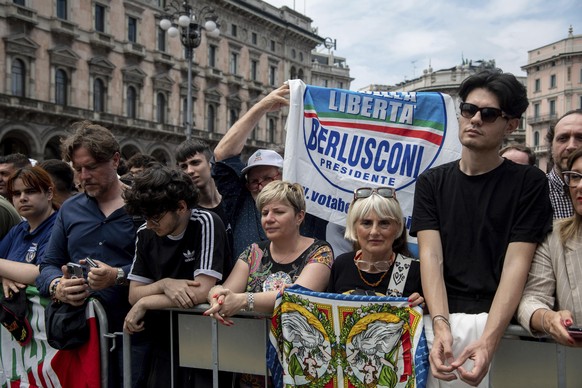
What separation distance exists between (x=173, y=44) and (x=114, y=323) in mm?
33077

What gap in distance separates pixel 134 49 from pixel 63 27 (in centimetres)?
461

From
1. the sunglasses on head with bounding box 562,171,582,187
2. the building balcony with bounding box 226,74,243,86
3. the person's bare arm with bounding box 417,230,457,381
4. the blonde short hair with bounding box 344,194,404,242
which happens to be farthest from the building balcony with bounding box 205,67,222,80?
the sunglasses on head with bounding box 562,171,582,187

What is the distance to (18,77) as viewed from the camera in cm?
2519

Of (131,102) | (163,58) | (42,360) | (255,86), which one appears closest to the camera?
(42,360)

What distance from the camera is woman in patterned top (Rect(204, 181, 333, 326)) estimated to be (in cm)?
237

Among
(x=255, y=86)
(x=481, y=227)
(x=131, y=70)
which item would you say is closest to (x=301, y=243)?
(x=481, y=227)

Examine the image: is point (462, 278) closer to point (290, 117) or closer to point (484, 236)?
point (484, 236)

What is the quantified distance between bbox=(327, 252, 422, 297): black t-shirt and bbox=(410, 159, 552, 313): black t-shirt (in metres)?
0.16

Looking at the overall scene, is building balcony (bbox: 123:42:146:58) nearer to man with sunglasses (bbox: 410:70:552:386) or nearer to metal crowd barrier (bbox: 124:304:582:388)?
metal crowd barrier (bbox: 124:304:582:388)

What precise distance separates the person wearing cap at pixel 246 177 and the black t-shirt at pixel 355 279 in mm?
928

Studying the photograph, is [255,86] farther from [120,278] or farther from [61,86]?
[120,278]

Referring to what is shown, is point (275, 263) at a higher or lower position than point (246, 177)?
lower

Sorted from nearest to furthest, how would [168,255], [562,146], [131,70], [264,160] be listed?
[168,255] → [562,146] → [264,160] → [131,70]

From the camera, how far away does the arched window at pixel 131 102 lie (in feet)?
102
